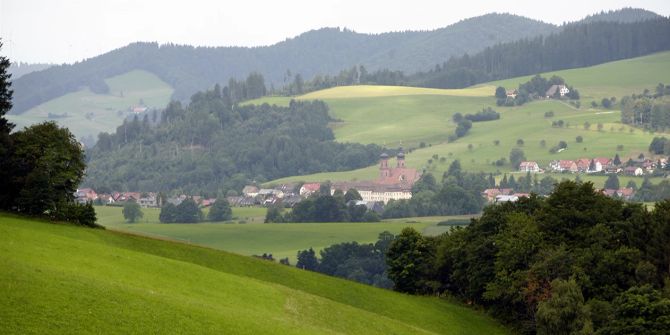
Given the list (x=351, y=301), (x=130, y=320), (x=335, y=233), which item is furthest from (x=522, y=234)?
(x=335, y=233)

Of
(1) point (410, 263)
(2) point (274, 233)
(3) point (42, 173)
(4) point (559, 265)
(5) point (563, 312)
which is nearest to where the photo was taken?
(5) point (563, 312)

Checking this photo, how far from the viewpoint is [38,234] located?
180 ft

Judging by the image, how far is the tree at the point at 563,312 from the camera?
6350cm

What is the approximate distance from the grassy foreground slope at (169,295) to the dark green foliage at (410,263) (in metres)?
4.62

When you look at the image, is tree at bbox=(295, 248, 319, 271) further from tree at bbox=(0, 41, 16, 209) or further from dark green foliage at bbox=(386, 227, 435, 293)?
tree at bbox=(0, 41, 16, 209)

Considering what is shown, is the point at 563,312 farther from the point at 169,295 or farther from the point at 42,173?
the point at 42,173

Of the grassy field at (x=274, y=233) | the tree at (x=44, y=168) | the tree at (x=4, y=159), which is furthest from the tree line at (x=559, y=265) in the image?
the grassy field at (x=274, y=233)

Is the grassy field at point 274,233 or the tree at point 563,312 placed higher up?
the tree at point 563,312

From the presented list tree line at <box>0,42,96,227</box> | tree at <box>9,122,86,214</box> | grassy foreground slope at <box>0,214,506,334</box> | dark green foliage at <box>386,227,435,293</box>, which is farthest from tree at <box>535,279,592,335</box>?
tree at <box>9,122,86,214</box>

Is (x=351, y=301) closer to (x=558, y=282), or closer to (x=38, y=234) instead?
(x=558, y=282)

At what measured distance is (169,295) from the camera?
46.7 m

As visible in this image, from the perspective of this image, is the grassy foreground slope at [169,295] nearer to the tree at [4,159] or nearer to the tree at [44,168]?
the tree at [44,168]

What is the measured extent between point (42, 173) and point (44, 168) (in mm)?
539

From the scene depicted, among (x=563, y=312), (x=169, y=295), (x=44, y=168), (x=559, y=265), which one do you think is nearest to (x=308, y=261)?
(x=44, y=168)
